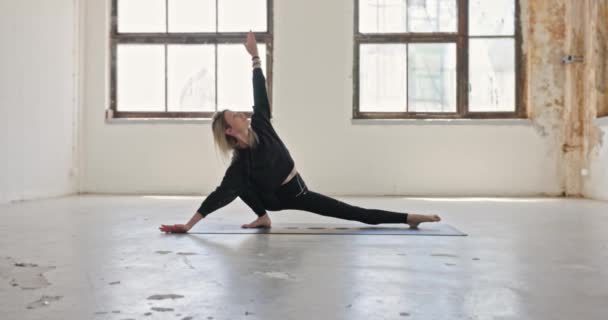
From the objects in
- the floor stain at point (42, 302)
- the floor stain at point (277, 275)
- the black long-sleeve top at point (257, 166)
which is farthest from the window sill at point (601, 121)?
the floor stain at point (42, 302)

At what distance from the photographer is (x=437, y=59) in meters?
6.45

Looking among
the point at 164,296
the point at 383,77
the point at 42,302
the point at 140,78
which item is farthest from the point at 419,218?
the point at 140,78

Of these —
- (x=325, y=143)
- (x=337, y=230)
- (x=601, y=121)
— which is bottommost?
(x=337, y=230)

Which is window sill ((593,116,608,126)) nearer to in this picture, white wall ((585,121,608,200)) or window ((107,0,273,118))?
white wall ((585,121,608,200))

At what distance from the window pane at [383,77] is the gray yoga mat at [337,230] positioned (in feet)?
10.6

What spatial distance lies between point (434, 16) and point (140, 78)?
3329mm

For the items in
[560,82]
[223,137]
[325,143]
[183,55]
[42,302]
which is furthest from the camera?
[183,55]

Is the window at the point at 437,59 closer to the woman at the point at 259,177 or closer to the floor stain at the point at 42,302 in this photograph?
the woman at the point at 259,177

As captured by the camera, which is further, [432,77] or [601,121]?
[432,77]

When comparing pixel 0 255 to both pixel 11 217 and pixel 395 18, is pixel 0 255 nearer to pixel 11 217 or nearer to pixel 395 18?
pixel 11 217

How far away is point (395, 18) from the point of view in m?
6.48

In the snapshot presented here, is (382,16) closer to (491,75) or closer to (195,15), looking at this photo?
(491,75)

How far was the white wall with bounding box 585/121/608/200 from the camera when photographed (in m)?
5.63

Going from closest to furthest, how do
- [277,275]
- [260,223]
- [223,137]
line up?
[277,275]
[223,137]
[260,223]
